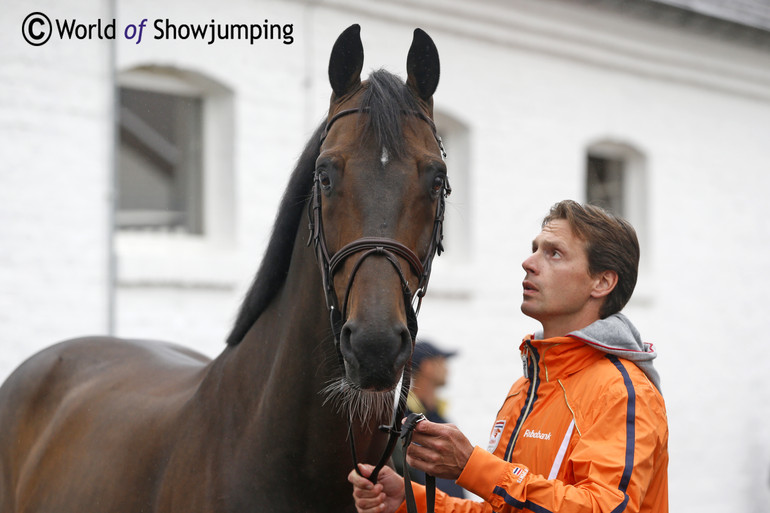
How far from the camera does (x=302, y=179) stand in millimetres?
2477

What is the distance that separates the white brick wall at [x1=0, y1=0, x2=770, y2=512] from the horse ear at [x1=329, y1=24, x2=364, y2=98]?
3885 millimetres

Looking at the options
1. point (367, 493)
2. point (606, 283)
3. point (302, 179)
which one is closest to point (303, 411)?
point (367, 493)

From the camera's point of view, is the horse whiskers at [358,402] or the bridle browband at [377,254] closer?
the bridle browband at [377,254]

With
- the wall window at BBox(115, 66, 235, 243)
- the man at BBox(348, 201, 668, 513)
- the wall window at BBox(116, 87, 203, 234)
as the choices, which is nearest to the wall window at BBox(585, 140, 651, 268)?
the wall window at BBox(115, 66, 235, 243)

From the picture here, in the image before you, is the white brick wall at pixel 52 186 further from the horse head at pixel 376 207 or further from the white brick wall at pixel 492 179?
the horse head at pixel 376 207

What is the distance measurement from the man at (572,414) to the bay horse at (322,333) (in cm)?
18

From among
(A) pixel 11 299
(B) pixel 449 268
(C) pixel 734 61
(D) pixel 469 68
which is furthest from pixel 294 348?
(C) pixel 734 61

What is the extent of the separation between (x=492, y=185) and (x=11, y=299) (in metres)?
4.39

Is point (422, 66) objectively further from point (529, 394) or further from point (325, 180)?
point (529, 394)

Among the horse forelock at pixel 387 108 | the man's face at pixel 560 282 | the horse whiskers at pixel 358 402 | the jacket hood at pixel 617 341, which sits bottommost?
the horse whiskers at pixel 358 402

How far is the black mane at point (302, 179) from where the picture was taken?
220cm

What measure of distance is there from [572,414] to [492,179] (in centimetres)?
609

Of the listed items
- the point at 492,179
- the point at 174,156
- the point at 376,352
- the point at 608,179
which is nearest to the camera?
the point at 376,352

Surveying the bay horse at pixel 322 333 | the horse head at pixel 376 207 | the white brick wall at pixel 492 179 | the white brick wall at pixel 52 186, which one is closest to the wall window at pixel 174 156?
the white brick wall at pixel 492 179
